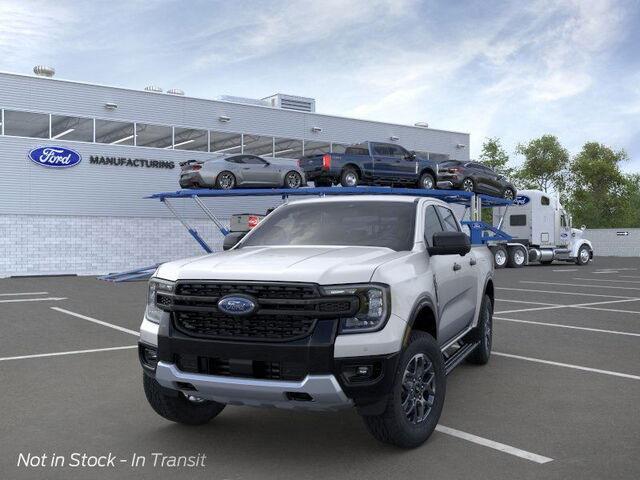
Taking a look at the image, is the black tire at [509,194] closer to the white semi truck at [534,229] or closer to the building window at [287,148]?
the white semi truck at [534,229]

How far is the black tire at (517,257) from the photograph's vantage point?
30.7 meters

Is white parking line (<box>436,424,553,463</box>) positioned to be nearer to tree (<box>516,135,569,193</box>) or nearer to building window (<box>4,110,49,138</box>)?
building window (<box>4,110,49,138</box>)

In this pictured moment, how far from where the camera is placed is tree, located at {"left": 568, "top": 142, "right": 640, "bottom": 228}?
6731 cm

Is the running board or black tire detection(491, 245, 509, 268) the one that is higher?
the running board

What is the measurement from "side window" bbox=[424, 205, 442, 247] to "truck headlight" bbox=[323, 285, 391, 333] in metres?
1.43

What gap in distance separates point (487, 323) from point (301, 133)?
87.3ft

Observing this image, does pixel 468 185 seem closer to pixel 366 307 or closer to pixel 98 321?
pixel 98 321

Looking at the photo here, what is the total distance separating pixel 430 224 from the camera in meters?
5.86

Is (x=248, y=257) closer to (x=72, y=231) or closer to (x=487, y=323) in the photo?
(x=487, y=323)

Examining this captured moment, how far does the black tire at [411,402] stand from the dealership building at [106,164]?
→ 24.5 m

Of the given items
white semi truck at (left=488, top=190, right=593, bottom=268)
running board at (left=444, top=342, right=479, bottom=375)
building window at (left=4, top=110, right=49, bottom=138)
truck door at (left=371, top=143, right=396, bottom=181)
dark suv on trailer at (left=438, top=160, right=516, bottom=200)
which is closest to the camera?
running board at (left=444, top=342, right=479, bottom=375)

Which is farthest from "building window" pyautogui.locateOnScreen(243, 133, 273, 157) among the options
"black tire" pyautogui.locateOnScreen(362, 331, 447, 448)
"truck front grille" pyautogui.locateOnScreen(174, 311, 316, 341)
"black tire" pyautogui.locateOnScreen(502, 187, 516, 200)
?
"truck front grille" pyautogui.locateOnScreen(174, 311, 316, 341)

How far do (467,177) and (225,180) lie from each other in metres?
9.63

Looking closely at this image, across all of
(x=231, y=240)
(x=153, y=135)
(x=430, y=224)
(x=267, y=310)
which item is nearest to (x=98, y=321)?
(x=231, y=240)
